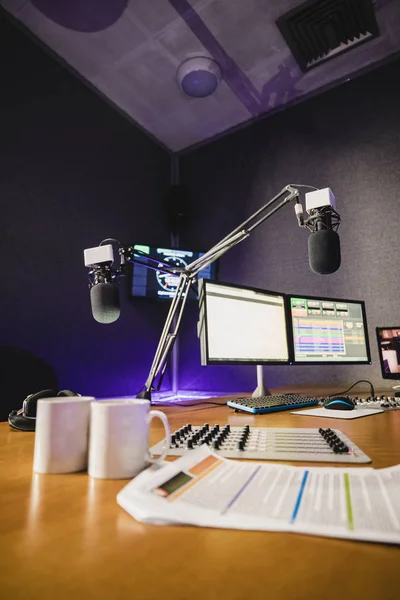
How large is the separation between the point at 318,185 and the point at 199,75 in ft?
3.46

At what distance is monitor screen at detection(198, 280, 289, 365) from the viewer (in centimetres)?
135

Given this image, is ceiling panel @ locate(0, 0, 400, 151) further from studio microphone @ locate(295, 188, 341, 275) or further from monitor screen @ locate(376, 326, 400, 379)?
monitor screen @ locate(376, 326, 400, 379)

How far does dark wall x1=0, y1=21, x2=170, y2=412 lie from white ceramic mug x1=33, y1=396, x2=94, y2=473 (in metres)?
1.55

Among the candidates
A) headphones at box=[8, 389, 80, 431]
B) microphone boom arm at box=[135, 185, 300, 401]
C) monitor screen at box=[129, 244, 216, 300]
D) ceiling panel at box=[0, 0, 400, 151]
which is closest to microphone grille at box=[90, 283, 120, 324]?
A: microphone boom arm at box=[135, 185, 300, 401]

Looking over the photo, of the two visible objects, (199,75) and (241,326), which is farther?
(199,75)

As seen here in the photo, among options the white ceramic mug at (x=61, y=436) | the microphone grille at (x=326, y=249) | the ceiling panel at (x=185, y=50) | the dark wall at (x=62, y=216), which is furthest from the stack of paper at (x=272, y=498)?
the ceiling panel at (x=185, y=50)

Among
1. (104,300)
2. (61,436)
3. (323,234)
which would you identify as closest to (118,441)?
(61,436)

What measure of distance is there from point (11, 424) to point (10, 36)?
228 cm

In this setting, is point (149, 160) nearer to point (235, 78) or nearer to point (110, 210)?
point (110, 210)

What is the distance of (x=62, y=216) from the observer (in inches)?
90.9

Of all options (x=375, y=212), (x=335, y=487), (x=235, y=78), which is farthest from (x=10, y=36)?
(x=335, y=487)

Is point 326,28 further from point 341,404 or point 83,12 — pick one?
point 341,404

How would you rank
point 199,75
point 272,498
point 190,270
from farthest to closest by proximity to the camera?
point 199,75, point 190,270, point 272,498

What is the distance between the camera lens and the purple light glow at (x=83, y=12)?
2.08 metres
